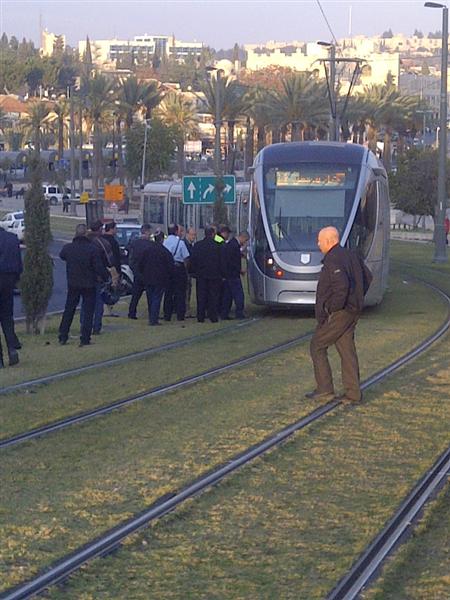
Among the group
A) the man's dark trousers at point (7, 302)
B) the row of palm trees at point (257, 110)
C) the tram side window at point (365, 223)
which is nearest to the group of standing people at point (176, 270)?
the tram side window at point (365, 223)

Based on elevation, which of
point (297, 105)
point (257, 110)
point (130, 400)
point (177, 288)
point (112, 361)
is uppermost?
point (297, 105)

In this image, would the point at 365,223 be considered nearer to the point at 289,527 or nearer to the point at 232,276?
the point at 232,276

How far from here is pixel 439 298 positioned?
26.3 metres

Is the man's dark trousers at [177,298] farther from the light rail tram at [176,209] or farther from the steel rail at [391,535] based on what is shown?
the light rail tram at [176,209]

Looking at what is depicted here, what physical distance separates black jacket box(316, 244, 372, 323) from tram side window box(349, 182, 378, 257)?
9680mm

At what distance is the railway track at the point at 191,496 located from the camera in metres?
6.26

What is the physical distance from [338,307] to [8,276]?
15.6 feet

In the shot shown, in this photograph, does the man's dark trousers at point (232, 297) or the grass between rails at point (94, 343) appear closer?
the grass between rails at point (94, 343)

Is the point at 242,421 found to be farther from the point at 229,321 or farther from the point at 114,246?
the point at 229,321

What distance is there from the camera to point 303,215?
71.7ft

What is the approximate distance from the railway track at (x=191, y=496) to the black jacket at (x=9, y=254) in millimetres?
4882

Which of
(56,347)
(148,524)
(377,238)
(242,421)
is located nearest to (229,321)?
(377,238)

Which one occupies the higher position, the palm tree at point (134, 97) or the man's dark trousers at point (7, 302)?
the palm tree at point (134, 97)

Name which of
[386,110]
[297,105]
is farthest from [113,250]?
[386,110]
